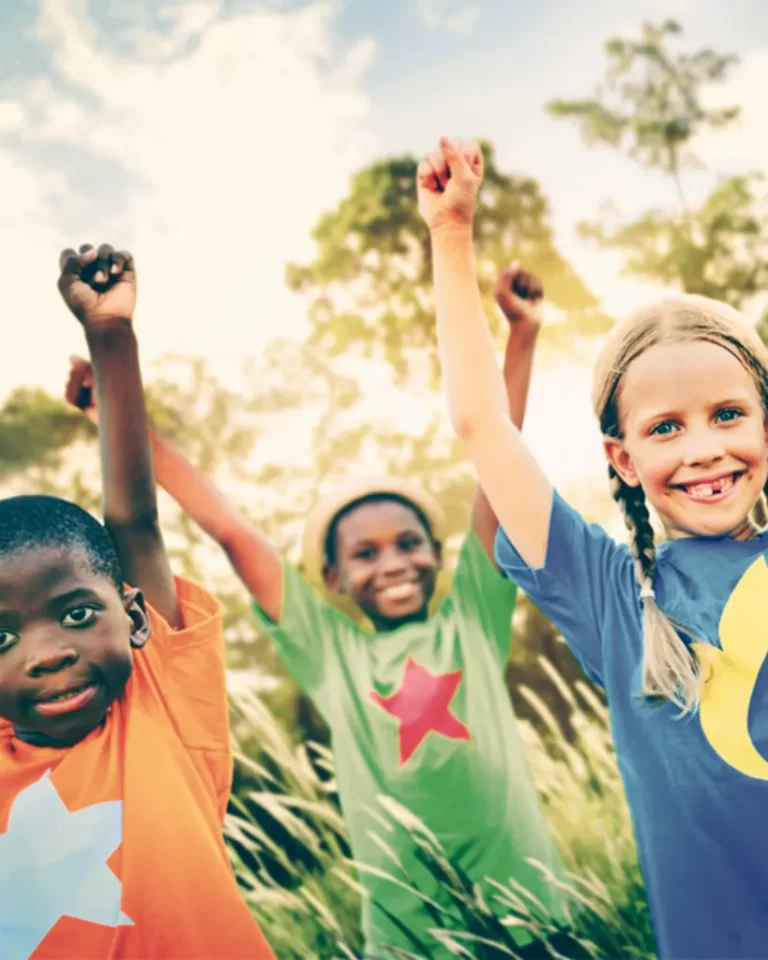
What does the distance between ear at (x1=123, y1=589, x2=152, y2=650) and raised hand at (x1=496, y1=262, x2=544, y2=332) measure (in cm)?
80

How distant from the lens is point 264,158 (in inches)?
69.9

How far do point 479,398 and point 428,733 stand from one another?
556mm

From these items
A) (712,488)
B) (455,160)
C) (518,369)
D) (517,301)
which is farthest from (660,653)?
(455,160)

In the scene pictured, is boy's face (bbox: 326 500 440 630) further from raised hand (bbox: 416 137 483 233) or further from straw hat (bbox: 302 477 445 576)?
raised hand (bbox: 416 137 483 233)

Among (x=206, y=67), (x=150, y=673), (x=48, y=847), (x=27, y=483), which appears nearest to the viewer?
(x=48, y=847)

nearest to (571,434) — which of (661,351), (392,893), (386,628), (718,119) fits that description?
(661,351)

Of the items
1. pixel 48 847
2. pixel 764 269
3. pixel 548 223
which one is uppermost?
pixel 548 223

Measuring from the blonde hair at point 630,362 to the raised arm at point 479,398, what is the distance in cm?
15

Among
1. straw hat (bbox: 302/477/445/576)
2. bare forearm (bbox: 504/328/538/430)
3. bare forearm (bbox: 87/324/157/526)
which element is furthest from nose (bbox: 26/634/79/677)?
bare forearm (bbox: 504/328/538/430)

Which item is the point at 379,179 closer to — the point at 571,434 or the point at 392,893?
the point at 571,434

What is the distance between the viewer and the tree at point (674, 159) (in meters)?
1.83

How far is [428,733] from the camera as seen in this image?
1.57m

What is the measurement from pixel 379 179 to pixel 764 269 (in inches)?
29.5

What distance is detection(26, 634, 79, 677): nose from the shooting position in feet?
4.51
